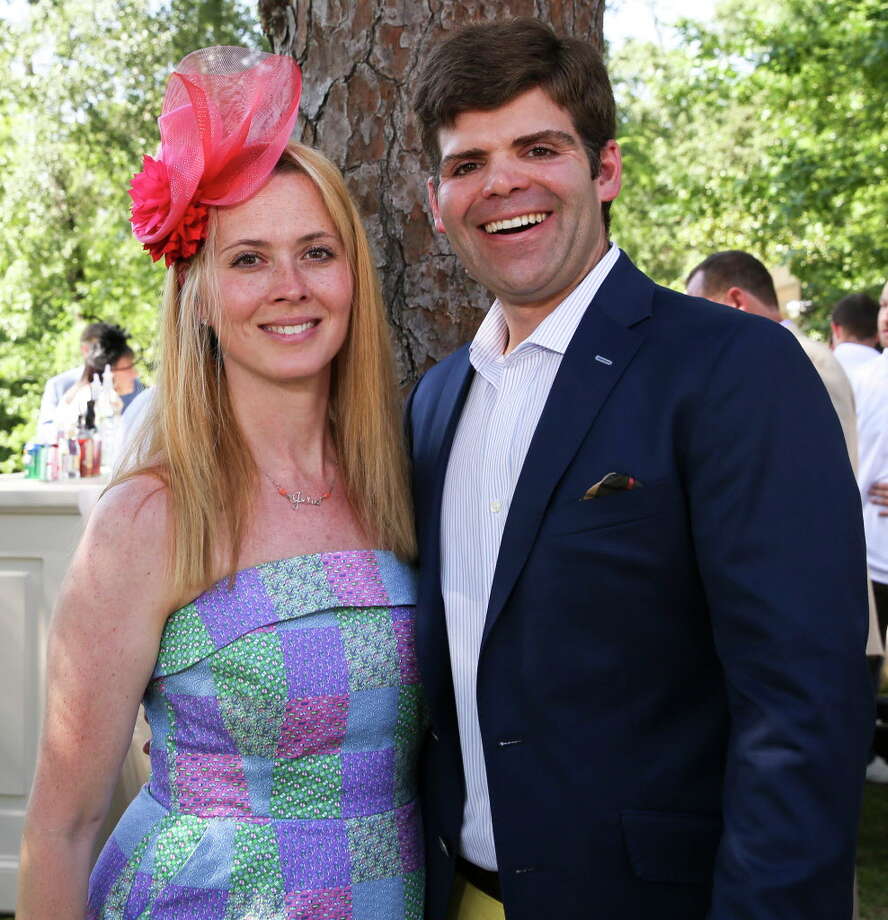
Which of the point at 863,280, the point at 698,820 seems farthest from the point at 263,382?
the point at 863,280

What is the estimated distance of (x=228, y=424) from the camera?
231cm

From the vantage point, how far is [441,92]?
7.31ft

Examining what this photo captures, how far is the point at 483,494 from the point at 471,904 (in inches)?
31.0

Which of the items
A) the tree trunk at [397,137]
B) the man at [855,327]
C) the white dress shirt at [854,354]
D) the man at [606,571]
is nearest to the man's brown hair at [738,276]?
the white dress shirt at [854,354]

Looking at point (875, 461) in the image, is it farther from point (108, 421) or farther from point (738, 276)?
point (108, 421)

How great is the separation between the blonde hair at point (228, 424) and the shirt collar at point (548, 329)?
0.87 feet

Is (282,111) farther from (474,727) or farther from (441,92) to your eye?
(474,727)

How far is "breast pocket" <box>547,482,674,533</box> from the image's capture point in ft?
6.00

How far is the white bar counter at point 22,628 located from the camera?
14.4 ft

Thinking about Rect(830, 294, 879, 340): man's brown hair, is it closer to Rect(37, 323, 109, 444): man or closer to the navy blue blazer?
Rect(37, 323, 109, 444): man

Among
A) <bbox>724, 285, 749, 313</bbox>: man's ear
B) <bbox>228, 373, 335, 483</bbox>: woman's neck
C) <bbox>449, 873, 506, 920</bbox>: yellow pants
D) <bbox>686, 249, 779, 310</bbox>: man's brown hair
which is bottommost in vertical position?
<bbox>449, 873, 506, 920</bbox>: yellow pants

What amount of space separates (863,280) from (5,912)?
39.8 feet

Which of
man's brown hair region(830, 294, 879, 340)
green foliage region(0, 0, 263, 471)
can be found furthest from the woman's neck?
green foliage region(0, 0, 263, 471)

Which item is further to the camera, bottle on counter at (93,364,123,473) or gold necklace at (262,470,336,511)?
bottle on counter at (93,364,123,473)
